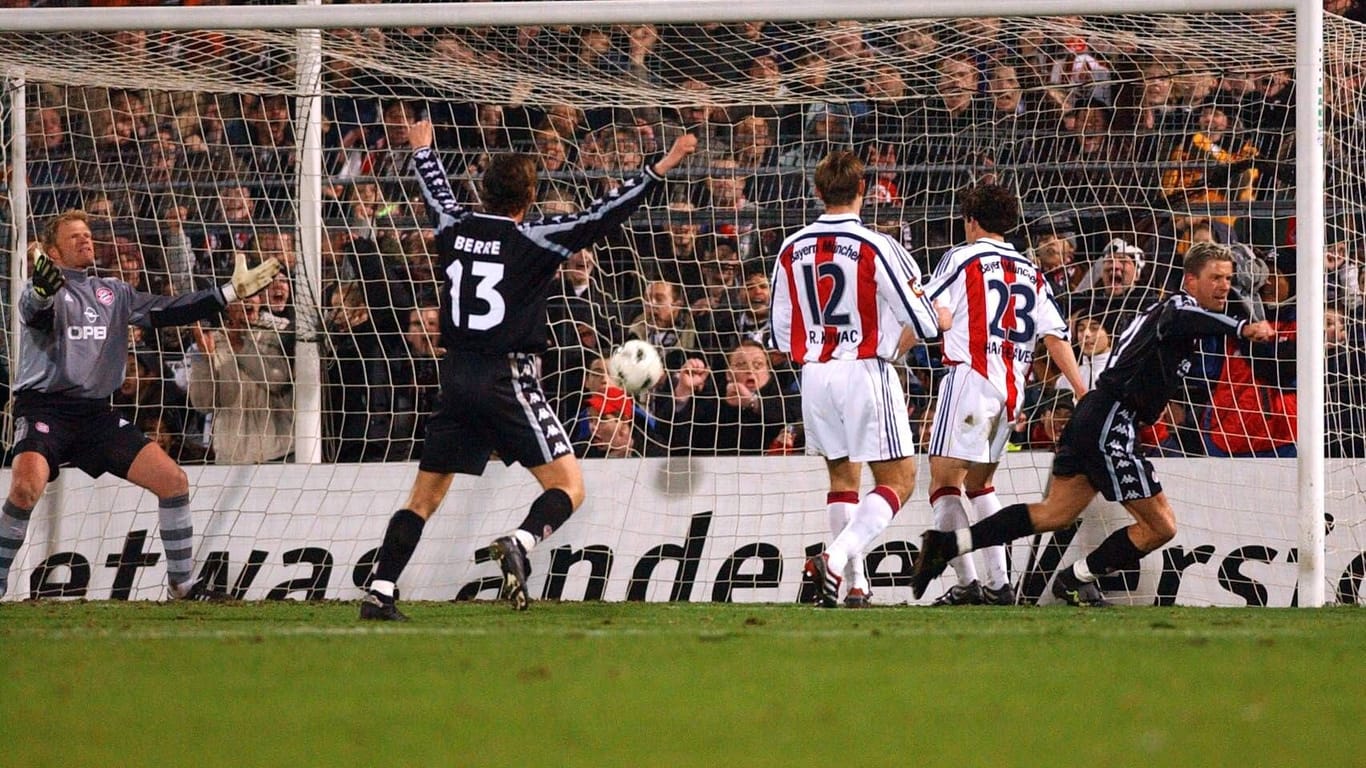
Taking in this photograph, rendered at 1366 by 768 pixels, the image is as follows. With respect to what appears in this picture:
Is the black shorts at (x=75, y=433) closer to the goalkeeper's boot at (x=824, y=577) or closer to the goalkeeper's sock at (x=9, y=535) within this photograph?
the goalkeeper's sock at (x=9, y=535)

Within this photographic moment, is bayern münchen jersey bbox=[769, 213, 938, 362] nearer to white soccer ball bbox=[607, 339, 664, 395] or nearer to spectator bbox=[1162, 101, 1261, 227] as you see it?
white soccer ball bbox=[607, 339, 664, 395]

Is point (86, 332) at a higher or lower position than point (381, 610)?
higher

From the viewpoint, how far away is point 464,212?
700 centimetres

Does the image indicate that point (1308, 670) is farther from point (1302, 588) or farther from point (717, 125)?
point (717, 125)

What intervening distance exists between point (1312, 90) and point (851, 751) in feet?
20.1

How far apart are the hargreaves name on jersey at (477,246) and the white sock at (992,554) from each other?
110 inches

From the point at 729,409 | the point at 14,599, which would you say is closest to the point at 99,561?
the point at 14,599

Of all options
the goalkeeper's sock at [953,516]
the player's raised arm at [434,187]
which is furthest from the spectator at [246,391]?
the goalkeeper's sock at [953,516]

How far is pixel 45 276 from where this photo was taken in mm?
7895

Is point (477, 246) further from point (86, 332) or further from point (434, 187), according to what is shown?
point (86, 332)

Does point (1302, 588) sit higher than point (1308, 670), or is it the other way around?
point (1308, 670)

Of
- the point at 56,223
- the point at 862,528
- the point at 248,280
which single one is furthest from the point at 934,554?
the point at 56,223

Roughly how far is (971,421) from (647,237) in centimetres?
260

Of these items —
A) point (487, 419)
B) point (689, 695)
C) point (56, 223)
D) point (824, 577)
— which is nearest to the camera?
point (689, 695)
